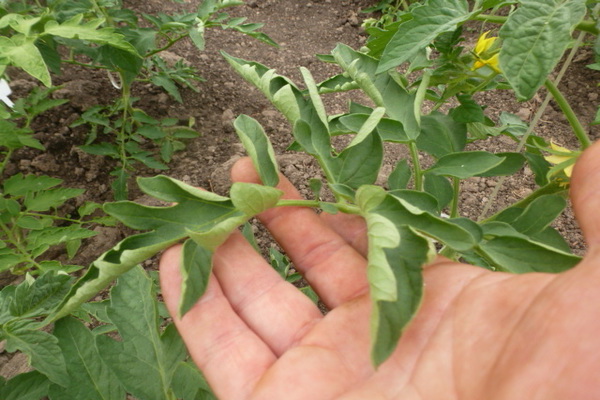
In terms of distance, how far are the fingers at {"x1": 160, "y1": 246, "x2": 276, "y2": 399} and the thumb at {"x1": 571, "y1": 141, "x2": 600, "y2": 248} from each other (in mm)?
585

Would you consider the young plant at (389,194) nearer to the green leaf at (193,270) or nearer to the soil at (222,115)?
the green leaf at (193,270)

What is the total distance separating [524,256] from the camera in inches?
29.9

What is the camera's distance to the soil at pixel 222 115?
187 centimetres

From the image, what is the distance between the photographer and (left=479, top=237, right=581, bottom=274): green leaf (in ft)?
2.41

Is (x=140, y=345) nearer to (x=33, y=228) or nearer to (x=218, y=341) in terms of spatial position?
(x=218, y=341)

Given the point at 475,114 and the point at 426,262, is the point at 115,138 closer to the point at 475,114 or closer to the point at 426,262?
the point at 475,114

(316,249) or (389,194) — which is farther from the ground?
(389,194)

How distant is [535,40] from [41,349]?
3.07 feet

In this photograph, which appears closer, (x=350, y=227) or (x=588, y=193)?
(x=588, y=193)

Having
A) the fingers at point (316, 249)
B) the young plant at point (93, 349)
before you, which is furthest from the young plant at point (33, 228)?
the fingers at point (316, 249)

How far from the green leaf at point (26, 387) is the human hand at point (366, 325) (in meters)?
0.26

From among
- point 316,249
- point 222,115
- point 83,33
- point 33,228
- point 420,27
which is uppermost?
point 420,27

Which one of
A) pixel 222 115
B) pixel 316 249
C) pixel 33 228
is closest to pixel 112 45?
pixel 33 228

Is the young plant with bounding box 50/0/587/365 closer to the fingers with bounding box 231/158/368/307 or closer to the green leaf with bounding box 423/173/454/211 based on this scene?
the green leaf with bounding box 423/173/454/211
